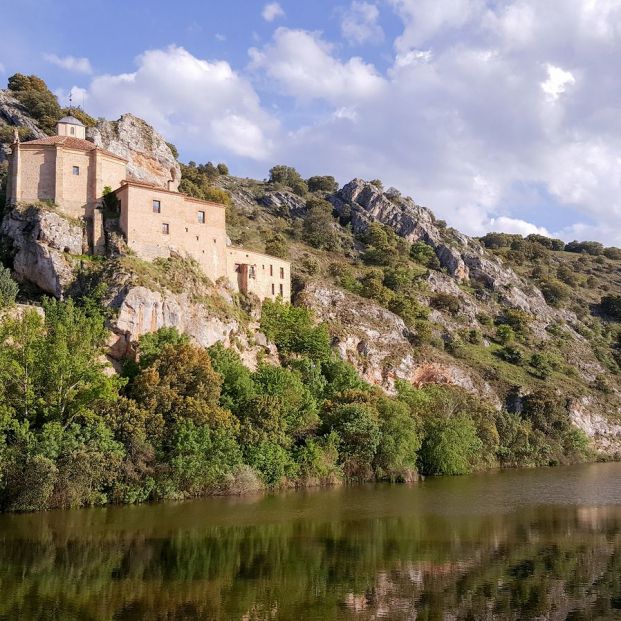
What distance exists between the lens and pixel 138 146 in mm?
83875

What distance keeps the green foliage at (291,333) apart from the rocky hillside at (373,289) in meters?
2.58

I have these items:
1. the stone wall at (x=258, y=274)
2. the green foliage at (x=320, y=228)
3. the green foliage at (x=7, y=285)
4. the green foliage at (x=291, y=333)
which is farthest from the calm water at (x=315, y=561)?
the green foliage at (x=320, y=228)

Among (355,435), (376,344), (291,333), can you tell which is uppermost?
(291,333)

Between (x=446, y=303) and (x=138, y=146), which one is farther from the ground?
(x=138, y=146)

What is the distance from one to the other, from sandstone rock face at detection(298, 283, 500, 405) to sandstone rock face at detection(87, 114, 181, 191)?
74.1 ft

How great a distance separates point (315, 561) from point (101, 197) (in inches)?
1755

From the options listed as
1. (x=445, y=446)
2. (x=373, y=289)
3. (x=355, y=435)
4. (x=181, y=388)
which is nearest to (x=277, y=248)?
(x=373, y=289)

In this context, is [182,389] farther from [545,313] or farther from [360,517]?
[545,313]

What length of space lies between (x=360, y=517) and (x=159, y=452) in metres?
15.1

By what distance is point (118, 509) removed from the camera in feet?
139

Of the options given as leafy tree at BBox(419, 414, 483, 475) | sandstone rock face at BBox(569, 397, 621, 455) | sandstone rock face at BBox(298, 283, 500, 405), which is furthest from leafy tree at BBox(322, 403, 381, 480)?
sandstone rock face at BBox(569, 397, 621, 455)

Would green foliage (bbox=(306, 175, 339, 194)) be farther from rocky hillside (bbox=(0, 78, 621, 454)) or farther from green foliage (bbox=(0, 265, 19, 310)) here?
green foliage (bbox=(0, 265, 19, 310))

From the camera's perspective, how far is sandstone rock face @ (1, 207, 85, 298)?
58312mm

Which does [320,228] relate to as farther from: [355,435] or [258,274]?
[355,435]
